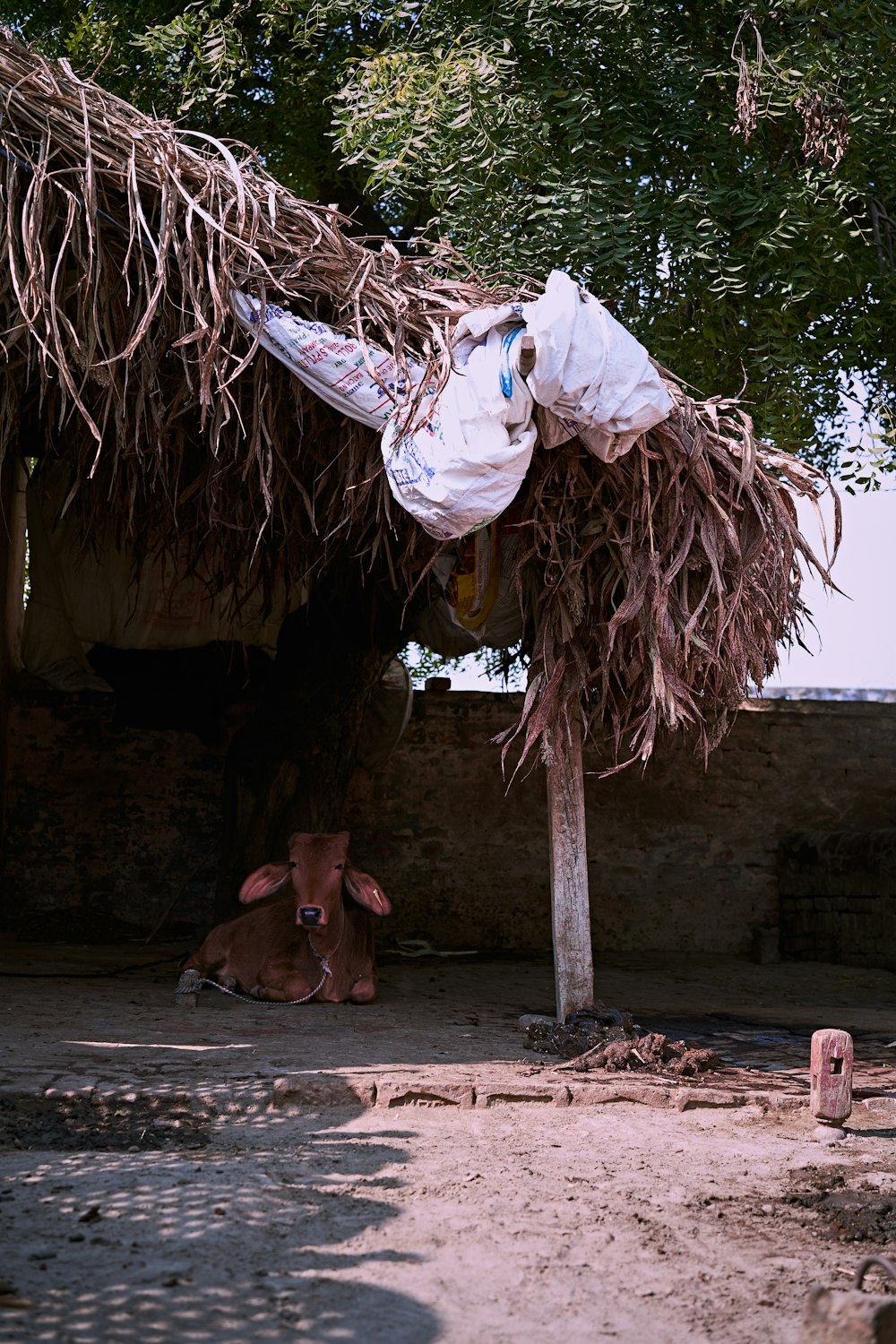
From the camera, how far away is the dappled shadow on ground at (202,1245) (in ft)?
7.29

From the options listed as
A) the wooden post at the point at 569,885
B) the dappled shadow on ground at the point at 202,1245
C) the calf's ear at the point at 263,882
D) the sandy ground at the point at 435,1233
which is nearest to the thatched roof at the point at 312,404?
the wooden post at the point at 569,885

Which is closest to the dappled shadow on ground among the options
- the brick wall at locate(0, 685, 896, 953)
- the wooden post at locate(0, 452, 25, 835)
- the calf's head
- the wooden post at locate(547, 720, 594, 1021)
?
the wooden post at locate(547, 720, 594, 1021)

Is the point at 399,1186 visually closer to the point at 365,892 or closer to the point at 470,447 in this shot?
the point at 470,447

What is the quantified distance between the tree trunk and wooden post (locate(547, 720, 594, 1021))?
195 cm

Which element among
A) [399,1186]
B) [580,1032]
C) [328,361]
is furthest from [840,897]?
[399,1186]

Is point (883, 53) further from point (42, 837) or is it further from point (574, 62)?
point (42, 837)

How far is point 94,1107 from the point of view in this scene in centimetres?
367

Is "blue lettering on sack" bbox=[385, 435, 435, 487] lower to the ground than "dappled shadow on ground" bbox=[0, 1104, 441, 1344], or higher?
higher

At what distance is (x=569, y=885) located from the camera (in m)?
5.18

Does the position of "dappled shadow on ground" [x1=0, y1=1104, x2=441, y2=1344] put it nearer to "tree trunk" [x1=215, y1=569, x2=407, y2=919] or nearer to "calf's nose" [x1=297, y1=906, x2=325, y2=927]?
"calf's nose" [x1=297, y1=906, x2=325, y2=927]

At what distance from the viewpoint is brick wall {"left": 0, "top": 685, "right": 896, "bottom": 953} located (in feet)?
26.2

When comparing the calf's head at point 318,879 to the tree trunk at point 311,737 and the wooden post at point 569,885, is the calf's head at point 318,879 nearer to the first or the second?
the wooden post at point 569,885

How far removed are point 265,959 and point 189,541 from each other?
1.95 m

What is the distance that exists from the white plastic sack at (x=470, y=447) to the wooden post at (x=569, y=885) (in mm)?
1053
